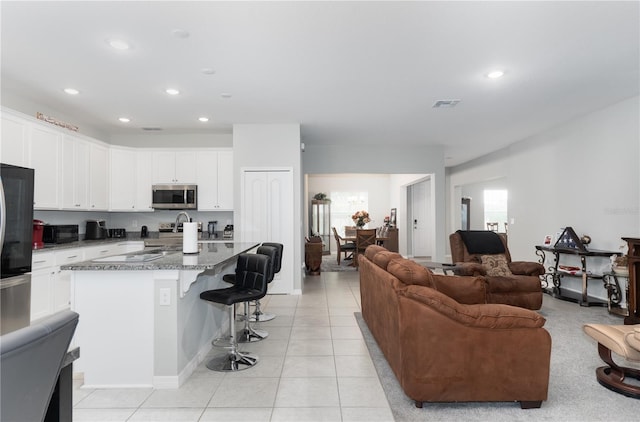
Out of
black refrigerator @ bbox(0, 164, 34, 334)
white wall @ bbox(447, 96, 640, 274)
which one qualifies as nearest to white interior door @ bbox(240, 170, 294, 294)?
black refrigerator @ bbox(0, 164, 34, 334)

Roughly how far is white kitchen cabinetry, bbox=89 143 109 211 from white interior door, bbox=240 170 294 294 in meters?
2.22

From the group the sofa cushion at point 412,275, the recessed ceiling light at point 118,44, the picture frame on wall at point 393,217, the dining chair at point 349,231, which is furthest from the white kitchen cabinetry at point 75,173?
the picture frame on wall at point 393,217

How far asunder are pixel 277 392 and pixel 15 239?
8.55ft

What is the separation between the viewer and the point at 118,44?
A: 10.2ft

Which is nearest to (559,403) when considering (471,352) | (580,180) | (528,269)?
→ (471,352)

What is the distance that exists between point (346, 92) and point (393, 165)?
3644 millimetres

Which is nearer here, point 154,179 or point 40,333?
point 40,333

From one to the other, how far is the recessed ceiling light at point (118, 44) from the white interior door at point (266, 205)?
2.82 m

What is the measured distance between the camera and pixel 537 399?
2330 millimetres

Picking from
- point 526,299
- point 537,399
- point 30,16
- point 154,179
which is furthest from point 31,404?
point 154,179

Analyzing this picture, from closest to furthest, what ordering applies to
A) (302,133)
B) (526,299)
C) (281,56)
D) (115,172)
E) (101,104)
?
(281,56) < (526,299) < (101,104) < (115,172) < (302,133)

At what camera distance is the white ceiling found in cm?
268

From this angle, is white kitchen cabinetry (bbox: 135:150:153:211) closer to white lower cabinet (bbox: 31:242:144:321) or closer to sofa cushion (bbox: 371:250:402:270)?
white lower cabinet (bbox: 31:242:144:321)

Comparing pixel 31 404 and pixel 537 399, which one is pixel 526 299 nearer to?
pixel 537 399
